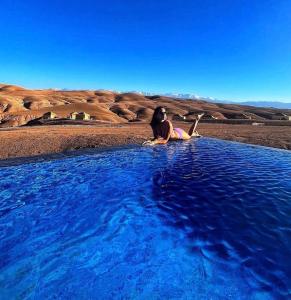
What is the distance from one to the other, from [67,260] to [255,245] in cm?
316

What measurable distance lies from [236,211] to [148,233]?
2.06 metres

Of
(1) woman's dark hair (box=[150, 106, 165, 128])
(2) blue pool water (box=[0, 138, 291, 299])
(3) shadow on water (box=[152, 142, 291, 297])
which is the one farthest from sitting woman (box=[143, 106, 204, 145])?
(2) blue pool water (box=[0, 138, 291, 299])

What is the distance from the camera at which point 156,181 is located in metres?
9.94

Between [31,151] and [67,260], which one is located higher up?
[67,260]

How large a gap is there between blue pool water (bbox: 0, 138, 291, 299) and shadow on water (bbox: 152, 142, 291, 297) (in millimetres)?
22

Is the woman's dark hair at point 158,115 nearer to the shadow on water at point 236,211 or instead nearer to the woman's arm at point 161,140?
the woman's arm at point 161,140

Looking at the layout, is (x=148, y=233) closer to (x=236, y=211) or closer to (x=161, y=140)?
(x=236, y=211)

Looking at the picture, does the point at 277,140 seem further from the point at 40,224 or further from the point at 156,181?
the point at 40,224

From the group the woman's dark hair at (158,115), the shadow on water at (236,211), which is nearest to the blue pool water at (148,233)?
the shadow on water at (236,211)

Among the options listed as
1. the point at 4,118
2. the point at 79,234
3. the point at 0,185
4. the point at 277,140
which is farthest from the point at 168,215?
the point at 4,118

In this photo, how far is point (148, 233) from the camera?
645 centimetres

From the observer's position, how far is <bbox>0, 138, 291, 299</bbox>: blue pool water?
4793mm

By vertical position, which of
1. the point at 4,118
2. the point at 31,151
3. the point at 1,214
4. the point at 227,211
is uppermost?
the point at 227,211

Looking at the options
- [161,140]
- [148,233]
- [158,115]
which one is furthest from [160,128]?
[148,233]
